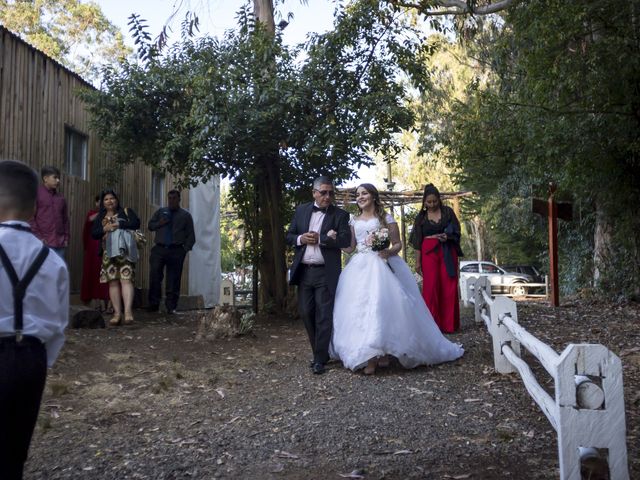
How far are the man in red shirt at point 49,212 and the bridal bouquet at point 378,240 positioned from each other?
411cm

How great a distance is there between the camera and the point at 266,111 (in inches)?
354

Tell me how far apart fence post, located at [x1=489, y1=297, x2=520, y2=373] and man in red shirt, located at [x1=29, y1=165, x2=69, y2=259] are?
538 centimetres

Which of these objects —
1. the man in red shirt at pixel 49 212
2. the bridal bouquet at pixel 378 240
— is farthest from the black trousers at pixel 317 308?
the man in red shirt at pixel 49 212

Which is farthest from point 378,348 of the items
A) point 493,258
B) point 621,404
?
point 493,258

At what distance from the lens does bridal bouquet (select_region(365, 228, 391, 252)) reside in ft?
22.6

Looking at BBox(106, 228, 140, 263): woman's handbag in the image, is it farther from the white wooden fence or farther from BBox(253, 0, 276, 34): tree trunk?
the white wooden fence

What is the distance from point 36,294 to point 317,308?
13.9 feet

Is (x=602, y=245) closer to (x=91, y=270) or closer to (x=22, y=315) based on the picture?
(x=91, y=270)

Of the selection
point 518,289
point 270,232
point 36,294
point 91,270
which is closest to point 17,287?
point 36,294

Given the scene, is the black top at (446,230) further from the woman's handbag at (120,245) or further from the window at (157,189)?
the window at (157,189)

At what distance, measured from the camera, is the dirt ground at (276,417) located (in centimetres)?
408

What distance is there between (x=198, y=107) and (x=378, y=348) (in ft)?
14.3

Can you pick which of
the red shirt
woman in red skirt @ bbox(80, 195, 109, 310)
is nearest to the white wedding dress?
the red shirt

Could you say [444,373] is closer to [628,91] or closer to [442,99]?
[628,91]
